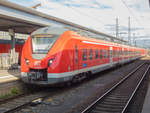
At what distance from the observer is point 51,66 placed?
841 cm

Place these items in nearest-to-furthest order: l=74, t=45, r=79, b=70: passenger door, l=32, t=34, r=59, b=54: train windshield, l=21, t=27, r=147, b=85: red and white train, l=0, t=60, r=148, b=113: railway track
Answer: l=0, t=60, r=148, b=113: railway track
l=21, t=27, r=147, b=85: red and white train
l=32, t=34, r=59, b=54: train windshield
l=74, t=45, r=79, b=70: passenger door

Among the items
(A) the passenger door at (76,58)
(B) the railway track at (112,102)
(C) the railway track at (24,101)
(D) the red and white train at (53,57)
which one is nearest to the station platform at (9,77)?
(D) the red and white train at (53,57)

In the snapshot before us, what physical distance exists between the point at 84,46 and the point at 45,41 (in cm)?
288

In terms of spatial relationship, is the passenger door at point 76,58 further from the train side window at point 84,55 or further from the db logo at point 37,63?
the db logo at point 37,63

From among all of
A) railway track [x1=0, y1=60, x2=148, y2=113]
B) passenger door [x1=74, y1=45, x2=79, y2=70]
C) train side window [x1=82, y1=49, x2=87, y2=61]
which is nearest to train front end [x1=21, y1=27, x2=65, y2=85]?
railway track [x1=0, y1=60, x2=148, y2=113]

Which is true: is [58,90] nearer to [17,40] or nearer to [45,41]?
[45,41]

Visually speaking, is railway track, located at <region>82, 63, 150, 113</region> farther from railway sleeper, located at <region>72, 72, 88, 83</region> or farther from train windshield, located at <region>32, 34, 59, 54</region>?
train windshield, located at <region>32, 34, 59, 54</region>

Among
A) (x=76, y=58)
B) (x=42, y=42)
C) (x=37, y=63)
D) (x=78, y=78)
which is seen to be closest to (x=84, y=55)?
(x=76, y=58)

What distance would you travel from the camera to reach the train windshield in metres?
8.89

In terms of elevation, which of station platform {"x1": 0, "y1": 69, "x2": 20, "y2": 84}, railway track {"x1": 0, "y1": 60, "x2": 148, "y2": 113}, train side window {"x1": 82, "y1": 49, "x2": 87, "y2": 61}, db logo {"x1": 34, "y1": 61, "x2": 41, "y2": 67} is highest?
train side window {"x1": 82, "y1": 49, "x2": 87, "y2": 61}

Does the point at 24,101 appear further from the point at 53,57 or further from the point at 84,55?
the point at 84,55

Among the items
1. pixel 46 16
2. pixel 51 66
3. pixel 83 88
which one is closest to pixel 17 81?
pixel 51 66

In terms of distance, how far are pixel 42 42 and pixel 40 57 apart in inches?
37.1

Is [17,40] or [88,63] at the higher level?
[17,40]
